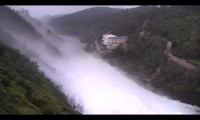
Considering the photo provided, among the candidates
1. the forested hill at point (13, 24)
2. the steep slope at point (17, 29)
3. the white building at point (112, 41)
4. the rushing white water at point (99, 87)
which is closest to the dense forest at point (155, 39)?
the white building at point (112, 41)

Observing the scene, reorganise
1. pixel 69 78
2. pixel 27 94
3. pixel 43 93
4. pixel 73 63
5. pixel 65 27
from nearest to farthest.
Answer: pixel 27 94
pixel 43 93
pixel 69 78
pixel 73 63
pixel 65 27

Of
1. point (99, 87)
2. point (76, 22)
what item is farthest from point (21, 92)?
point (76, 22)

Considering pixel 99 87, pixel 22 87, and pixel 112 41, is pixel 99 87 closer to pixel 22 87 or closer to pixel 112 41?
pixel 112 41

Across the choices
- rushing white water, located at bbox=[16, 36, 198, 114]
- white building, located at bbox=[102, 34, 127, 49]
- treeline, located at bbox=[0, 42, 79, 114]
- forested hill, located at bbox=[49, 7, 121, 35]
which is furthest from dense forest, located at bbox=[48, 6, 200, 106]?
treeline, located at bbox=[0, 42, 79, 114]

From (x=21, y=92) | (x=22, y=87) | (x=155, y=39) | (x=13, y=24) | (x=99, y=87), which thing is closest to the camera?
(x=21, y=92)

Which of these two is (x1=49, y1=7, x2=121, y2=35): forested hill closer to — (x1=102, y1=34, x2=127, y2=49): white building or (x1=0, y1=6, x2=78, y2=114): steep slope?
(x1=102, y1=34, x2=127, y2=49): white building
